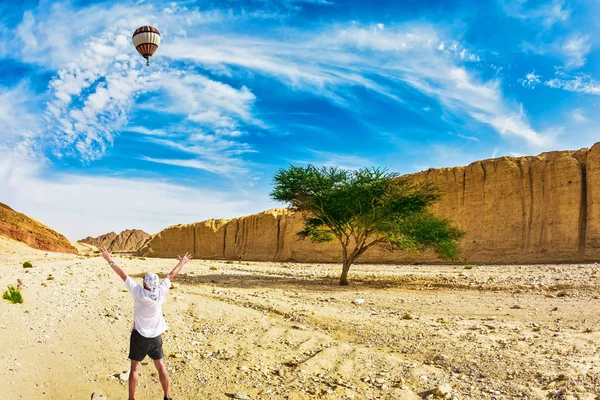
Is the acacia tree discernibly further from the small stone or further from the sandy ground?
the small stone

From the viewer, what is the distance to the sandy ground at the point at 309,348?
6.15 meters

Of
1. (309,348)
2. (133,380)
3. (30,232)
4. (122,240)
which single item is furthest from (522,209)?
(122,240)

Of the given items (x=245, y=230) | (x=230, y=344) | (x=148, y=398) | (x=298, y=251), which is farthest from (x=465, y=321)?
(x=245, y=230)

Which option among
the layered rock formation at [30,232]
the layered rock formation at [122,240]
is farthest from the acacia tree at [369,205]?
the layered rock formation at [122,240]

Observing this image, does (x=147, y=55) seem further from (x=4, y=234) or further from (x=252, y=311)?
(x=4, y=234)

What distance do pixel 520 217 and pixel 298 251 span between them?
28271 mm

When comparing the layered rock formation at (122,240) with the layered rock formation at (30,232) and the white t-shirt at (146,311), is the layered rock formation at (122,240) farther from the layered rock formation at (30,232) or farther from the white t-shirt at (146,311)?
the white t-shirt at (146,311)

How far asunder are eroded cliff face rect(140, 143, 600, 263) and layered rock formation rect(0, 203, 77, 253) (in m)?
27.5

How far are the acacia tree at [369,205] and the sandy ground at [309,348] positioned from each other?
25.1ft

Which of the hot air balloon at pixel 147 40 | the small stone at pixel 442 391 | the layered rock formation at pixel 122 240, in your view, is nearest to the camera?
the small stone at pixel 442 391

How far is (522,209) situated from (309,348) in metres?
41.6

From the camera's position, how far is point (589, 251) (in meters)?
36.3

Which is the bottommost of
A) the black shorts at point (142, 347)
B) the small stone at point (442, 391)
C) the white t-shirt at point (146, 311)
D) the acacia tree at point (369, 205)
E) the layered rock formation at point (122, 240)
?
the layered rock formation at point (122, 240)

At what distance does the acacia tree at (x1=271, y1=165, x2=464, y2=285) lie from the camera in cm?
2077
